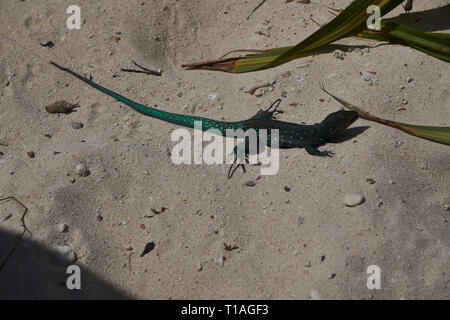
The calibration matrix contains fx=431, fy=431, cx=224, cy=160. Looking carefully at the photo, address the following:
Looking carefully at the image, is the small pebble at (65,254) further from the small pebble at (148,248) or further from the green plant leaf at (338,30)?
the green plant leaf at (338,30)

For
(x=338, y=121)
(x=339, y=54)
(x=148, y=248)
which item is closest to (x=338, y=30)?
(x=339, y=54)

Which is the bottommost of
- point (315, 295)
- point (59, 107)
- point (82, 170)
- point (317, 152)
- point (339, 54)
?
point (315, 295)

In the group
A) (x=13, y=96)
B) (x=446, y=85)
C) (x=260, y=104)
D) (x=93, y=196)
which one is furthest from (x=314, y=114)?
(x=13, y=96)

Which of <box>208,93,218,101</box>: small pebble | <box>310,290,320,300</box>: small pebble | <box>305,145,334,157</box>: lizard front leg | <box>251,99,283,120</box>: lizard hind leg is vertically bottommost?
<box>310,290,320,300</box>: small pebble

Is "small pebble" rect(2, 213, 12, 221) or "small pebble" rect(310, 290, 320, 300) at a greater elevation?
"small pebble" rect(2, 213, 12, 221)

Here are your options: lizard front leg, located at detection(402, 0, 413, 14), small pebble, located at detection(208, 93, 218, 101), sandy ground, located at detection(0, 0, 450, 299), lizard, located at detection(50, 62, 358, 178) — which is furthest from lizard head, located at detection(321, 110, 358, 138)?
lizard front leg, located at detection(402, 0, 413, 14)

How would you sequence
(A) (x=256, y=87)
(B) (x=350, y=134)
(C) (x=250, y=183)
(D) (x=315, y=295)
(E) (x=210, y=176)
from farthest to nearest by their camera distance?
(A) (x=256, y=87) < (B) (x=350, y=134) < (E) (x=210, y=176) < (C) (x=250, y=183) < (D) (x=315, y=295)

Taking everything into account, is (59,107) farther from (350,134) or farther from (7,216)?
(350,134)

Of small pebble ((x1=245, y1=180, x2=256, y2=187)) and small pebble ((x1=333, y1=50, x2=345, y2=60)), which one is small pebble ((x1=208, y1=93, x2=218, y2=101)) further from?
small pebble ((x1=333, y1=50, x2=345, y2=60))
